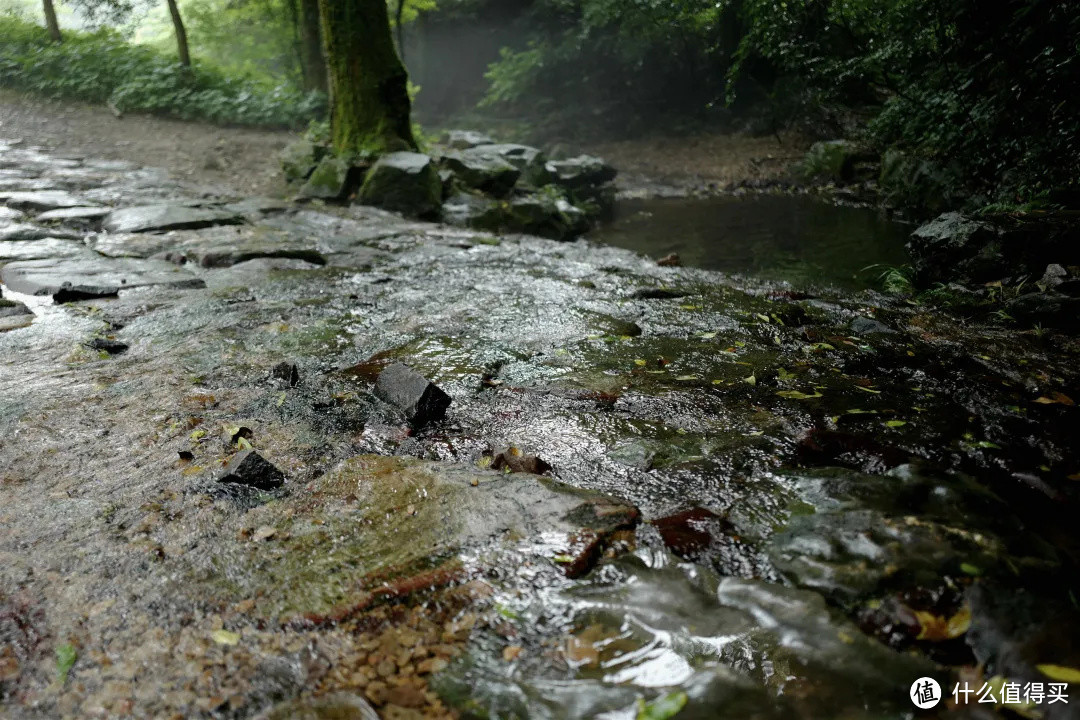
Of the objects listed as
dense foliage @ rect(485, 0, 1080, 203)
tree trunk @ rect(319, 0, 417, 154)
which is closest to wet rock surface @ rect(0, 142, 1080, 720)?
dense foliage @ rect(485, 0, 1080, 203)

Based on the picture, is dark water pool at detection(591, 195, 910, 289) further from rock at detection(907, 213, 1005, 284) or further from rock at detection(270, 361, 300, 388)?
rock at detection(270, 361, 300, 388)

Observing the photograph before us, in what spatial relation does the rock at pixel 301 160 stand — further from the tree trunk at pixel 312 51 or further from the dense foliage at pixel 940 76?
the dense foliage at pixel 940 76

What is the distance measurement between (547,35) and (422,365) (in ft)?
77.4

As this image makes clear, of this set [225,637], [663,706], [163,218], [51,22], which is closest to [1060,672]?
[663,706]

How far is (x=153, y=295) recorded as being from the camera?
4.34 m

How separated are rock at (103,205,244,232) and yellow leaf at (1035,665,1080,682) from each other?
7165 mm

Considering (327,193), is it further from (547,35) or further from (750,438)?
(547,35)

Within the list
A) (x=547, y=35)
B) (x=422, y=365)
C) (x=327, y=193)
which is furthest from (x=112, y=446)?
(x=547, y=35)

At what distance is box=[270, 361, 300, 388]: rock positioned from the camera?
2.97 meters

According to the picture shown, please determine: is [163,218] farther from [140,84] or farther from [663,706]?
[140,84]

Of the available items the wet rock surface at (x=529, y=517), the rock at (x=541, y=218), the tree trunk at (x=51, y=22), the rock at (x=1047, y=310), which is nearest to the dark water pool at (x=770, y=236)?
the rock at (x=541, y=218)

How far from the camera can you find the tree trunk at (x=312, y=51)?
13.4 m

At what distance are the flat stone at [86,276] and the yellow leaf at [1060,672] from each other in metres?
5.03

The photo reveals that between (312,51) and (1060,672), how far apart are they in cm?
1617
